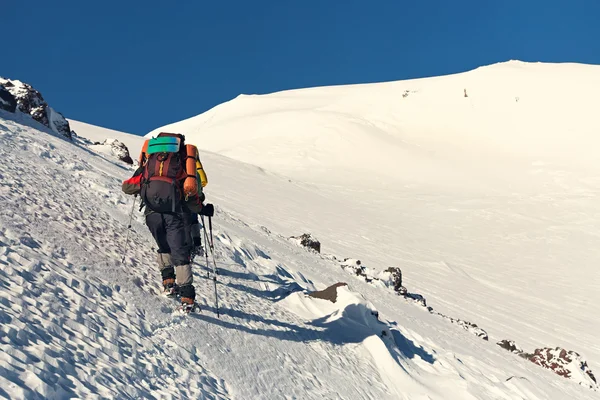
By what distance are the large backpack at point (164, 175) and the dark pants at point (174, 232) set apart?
88mm

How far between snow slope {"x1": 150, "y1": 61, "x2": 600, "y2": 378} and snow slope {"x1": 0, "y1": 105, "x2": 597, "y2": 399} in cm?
677

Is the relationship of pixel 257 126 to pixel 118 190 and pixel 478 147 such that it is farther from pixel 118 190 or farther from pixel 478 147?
pixel 118 190

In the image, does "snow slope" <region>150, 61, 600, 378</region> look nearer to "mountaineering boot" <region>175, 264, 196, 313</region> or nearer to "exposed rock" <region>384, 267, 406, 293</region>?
"exposed rock" <region>384, 267, 406, 293</region>

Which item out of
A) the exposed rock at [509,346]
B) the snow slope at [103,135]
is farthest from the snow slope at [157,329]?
the snow slope at [103,135]

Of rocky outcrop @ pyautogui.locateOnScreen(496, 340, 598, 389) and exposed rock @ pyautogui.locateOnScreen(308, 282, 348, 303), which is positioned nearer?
exposed rock @ pyautogui.locateOnScreen(308, 282, 348, 303)

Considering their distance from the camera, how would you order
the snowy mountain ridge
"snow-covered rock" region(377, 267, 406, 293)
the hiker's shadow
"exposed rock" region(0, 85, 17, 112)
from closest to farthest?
the snowy mountain ridge
the hiker's shadow
"exposed rock" region(0, 85, 17, 112)
"snow-covered rock" region(377, 267, 406, 293)

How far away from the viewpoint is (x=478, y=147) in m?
50.3

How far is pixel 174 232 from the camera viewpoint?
520 cm

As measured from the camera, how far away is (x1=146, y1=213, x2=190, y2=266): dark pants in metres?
5.15

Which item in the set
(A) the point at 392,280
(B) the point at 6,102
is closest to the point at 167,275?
(A) the point at 392,280

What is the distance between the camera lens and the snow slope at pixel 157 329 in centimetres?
375

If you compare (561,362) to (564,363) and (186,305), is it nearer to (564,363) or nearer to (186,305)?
(564,363)

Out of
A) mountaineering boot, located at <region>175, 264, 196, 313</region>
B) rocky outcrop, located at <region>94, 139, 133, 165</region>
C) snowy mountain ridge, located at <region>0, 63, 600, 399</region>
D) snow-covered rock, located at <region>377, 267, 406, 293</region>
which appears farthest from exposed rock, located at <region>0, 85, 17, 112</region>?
snow-covered rock, located at <region>377, 267, 406, 293</region>

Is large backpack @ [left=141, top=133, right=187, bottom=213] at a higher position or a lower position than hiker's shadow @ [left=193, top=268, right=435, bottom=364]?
higher
